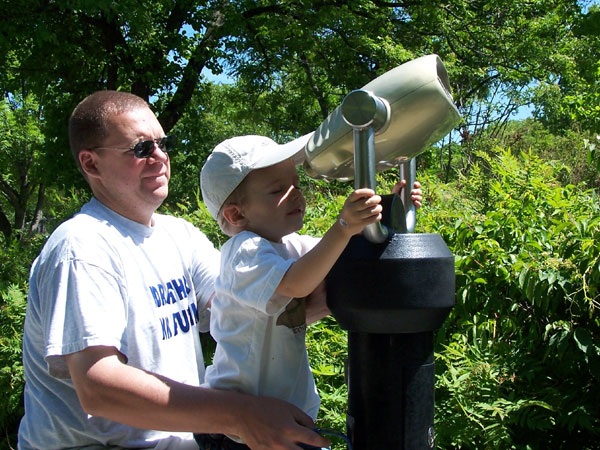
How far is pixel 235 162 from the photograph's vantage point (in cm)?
161

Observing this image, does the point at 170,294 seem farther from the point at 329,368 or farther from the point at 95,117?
the point at 329,368

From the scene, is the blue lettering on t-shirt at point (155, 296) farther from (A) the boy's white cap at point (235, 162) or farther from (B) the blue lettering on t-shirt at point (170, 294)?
(A) the boy's white cap at point (235, 162)

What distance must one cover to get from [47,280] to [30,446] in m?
0.52

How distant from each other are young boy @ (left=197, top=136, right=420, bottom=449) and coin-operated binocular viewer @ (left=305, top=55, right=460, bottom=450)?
0.43ft

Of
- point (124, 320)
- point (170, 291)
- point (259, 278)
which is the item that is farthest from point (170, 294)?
point (259, 278)

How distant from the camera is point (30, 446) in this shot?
1.72 metres

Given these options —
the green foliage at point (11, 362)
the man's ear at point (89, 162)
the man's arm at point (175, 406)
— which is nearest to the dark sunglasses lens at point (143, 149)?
the man's ear at point (89, 162)

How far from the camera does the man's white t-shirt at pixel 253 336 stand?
57.7 inches

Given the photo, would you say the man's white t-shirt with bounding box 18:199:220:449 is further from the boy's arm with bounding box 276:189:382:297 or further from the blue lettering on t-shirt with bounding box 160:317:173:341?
the boy's arm with bounding box 276:189:382:297

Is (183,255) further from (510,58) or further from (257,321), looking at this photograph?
(510,58)

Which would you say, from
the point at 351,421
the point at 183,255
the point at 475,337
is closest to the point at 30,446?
the point at 183,255

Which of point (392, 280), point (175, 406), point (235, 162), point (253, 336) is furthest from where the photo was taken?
point (235, 162)

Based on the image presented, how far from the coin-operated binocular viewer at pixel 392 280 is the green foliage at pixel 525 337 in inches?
28.8

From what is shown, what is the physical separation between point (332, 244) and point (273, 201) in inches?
15.6
